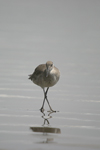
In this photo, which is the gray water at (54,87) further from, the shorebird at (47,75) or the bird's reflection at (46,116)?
the shorebird at (47,75)

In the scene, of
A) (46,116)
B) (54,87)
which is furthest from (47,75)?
(54,87)

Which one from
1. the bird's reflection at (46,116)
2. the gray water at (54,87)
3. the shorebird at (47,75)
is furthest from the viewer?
the shorebird at (47,75)

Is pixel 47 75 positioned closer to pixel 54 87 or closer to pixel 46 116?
pixel 46 116

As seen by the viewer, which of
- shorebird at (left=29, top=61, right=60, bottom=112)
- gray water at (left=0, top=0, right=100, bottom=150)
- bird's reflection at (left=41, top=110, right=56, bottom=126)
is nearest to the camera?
gray water at (left=0, top=0, right=100, bottom=150)

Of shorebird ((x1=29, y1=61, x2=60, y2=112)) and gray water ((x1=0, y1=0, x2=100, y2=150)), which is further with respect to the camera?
shorebird ((x1=29, y1=61, x2=60, y2=112))

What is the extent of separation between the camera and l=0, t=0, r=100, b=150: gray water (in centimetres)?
759

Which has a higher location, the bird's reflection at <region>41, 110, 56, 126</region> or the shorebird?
the shorebird

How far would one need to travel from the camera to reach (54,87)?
14.6 m

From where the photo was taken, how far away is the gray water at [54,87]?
7590 mm

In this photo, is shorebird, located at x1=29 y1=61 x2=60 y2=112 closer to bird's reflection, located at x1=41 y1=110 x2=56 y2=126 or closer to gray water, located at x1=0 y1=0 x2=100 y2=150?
gray water, located at x1=0 y1=0 x2=100 y2=150

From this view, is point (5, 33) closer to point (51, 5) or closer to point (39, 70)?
point (39, 70)

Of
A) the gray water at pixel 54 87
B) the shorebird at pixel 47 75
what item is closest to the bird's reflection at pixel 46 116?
the gray water at pixel 54 87

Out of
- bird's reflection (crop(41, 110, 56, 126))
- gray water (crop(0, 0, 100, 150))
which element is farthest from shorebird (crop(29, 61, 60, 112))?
bird's reflection (crop(41, 110, 56, 126))

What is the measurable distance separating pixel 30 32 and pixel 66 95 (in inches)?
821
